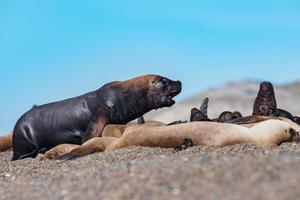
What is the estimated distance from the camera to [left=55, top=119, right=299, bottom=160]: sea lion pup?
10.1 m

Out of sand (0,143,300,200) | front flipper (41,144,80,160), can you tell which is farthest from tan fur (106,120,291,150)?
sand (0,143,300,200)

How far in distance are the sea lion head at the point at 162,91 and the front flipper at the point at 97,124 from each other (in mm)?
992

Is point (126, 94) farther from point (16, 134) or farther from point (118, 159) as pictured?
point (118, 159)

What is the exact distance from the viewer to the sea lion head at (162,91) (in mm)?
14203

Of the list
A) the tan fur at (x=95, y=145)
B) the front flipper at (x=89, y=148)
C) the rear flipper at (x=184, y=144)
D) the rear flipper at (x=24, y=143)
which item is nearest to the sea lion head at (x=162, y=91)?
the tan fur at (x=95, y=145)

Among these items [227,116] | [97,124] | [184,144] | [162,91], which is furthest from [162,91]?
[184,144]

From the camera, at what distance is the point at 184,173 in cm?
602

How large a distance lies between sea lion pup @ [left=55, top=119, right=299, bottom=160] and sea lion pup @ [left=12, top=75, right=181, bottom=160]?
115 inches

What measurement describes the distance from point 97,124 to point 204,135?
3.40 metres

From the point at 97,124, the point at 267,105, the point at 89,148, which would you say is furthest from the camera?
the point at 267,105

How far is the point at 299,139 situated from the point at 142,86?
413cm

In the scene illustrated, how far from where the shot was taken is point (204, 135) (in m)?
10.1

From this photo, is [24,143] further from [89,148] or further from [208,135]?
[208,135]

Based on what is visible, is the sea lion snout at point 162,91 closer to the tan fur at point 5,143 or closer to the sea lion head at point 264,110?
the sea lion head at point 264,110
